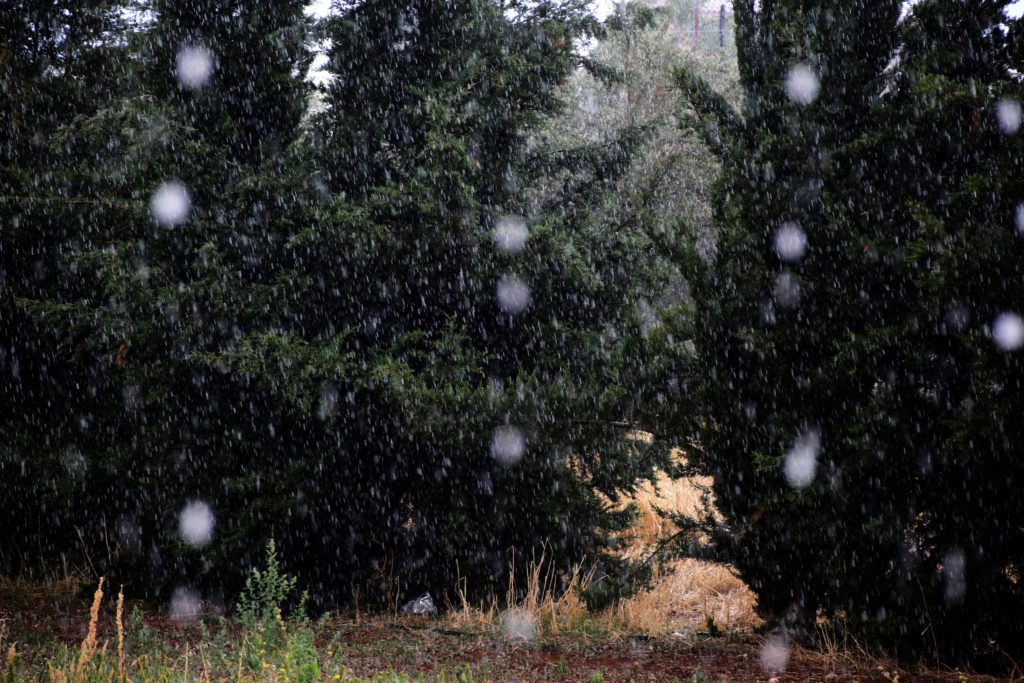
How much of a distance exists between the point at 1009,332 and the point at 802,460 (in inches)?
59.4

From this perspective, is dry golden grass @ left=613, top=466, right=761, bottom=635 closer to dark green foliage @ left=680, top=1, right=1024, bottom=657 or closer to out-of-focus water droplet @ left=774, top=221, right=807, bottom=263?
dark green foliage @ left=680, top=1, right=1024, bottom=657

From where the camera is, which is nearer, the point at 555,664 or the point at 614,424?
the point at 555,664

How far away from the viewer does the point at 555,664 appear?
5.70m

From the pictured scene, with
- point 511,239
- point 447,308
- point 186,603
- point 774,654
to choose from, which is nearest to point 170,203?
point 447,308

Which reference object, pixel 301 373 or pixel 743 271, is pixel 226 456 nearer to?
pixel 301 373

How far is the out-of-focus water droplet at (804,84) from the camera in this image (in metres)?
5.98

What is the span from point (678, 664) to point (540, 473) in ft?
8.11

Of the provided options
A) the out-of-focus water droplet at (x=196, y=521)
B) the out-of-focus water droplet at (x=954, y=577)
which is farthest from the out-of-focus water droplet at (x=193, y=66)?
the out-of-focus water droplet at (x=954, y=577)

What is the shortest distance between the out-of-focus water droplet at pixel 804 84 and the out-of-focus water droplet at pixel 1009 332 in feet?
7.78

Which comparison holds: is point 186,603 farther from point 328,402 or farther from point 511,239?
point 511,239

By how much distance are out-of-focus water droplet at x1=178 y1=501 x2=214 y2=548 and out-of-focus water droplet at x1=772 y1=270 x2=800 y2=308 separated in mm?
5724

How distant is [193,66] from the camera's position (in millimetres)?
8867

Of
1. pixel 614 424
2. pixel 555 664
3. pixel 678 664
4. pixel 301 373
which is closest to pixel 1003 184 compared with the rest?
pixel 614 424

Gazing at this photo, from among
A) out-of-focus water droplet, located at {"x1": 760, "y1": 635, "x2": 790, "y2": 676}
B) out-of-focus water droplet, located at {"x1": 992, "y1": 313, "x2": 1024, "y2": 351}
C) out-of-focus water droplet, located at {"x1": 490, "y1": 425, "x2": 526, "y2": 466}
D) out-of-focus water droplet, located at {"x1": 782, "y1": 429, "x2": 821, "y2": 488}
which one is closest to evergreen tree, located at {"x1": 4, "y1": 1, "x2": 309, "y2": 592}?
out-of-focus water droplet, located at {"x1": 490, "y1": 425, "x2": 526, "y2": 466}
